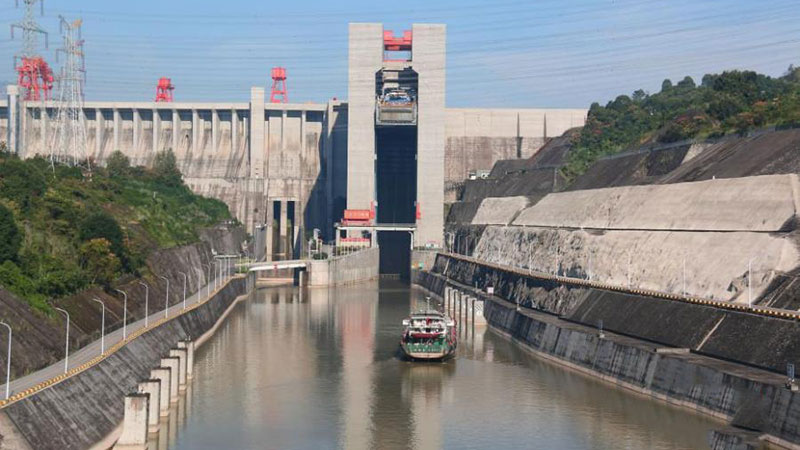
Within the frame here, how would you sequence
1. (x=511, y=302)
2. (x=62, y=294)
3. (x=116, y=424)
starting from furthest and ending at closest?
(x=511, y=302), (x=62, y=294), (x=116, y=424)

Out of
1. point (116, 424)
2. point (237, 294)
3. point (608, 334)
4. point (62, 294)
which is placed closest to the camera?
point (116, 424)

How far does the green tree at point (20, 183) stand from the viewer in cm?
8706

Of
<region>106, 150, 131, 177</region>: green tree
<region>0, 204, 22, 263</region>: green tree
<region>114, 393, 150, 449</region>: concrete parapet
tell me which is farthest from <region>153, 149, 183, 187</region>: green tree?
<region>114, 393, 150, 449</region>: concrete parapet

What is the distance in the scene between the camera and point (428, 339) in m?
85.4

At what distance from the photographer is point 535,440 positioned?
187ft

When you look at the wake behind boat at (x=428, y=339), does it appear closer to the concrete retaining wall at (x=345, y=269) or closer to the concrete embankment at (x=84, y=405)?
Result: the concrete embankment at (x=84, y=405)

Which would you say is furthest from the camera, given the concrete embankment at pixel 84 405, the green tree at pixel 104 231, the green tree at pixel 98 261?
the green tree at pixel 104 231

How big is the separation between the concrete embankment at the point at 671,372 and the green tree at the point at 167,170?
3872 inches

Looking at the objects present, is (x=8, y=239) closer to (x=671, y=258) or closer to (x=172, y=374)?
(x=172, y=374)

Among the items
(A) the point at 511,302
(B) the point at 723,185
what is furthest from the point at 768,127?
(A) the point at 511,302

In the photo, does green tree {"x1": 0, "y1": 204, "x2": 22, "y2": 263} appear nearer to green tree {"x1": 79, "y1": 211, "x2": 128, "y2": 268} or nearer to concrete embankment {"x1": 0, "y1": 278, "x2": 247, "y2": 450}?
concrete embankment {"x1": 0, "y1": 278, "x2": 247, "y2": 450}

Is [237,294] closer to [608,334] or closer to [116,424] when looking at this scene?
[608,334]

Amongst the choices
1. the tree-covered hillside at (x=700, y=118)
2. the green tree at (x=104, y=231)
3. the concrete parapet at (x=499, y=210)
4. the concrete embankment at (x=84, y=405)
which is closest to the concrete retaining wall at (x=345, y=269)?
the concrete parapet at (x=499, y=210)

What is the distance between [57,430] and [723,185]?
209 feet
